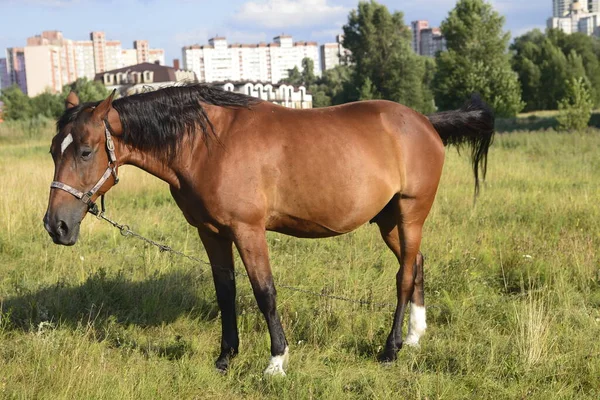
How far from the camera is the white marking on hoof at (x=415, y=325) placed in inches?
172

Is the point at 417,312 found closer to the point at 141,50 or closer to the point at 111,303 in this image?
the point at 111,303

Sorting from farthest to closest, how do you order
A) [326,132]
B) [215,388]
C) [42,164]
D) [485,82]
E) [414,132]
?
[485,82]
[42,164]
[414,132]
[326,132]
[215,388]

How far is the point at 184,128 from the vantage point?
374 cm

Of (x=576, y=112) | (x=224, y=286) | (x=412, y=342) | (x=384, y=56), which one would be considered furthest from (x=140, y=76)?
(x=412, y=342)

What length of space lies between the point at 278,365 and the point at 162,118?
1.85m

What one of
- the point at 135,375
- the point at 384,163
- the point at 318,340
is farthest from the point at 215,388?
the point at 384,163

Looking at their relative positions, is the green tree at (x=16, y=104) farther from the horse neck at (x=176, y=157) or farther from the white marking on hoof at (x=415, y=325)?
the white marking on hoof at (x=415, y=325)

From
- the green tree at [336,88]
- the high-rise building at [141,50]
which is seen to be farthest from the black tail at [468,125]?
the high-rise building at [141,50]

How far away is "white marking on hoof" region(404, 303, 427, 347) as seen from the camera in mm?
4376

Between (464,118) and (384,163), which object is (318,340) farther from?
(464,118)

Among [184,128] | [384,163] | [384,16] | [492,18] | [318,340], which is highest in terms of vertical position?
[384,16]

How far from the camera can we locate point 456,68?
30.0 metres

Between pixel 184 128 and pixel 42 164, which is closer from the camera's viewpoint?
pixel 184 128

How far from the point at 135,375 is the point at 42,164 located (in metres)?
12.8
